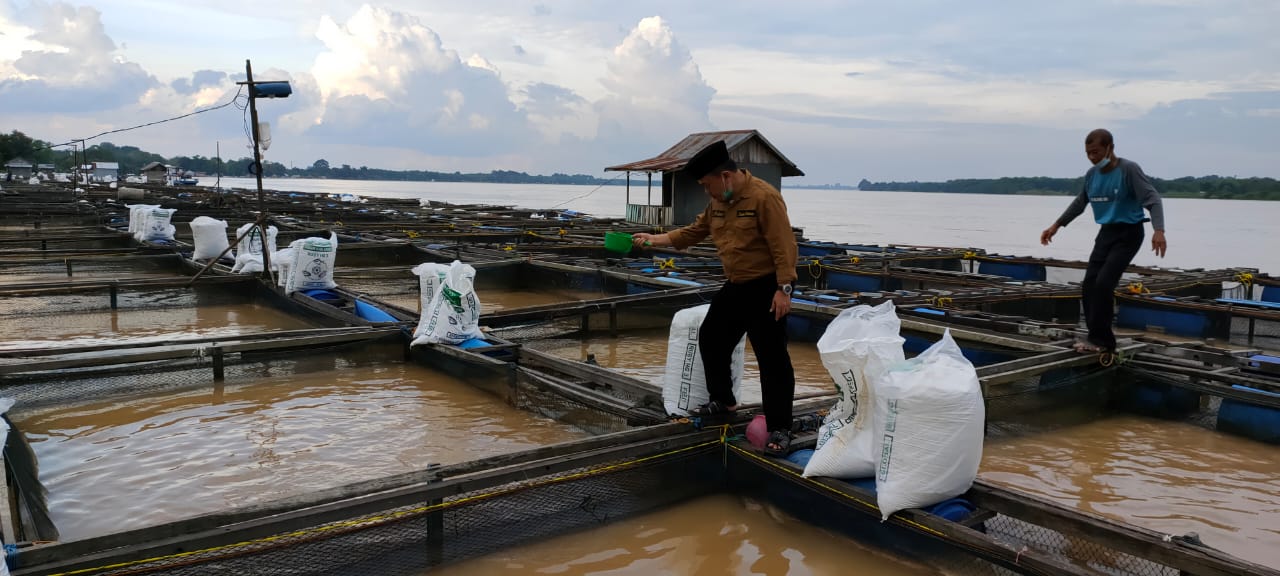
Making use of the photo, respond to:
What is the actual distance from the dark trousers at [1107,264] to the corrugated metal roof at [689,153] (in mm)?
14410

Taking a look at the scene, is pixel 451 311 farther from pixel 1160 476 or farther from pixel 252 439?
pixel 1160 476

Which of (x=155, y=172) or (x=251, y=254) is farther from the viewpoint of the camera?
(x=155, y=172)

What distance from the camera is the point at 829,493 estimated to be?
3518 mm

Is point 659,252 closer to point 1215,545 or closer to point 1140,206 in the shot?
point 1140,206

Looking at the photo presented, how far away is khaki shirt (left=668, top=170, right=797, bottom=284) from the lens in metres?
3.71

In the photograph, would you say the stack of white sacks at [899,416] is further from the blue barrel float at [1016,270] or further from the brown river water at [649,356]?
the blue barrel float at [1016,270]

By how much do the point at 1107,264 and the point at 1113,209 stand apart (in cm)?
36

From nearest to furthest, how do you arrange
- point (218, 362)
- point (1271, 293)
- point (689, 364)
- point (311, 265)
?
point (689, 364), point (218, 362), point (311, 265), point (1271, 293)

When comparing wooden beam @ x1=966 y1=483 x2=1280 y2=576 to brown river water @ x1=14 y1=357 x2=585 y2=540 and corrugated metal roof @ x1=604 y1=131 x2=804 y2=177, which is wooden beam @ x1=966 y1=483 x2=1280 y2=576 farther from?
corrugated metal roof @ x1=604 y1=131 x2=804 y2=177

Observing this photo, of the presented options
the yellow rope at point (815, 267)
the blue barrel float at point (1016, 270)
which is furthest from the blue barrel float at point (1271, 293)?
the yellow rope at point (815, 267)

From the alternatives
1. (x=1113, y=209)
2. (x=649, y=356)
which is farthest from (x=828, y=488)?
(x=649, y=356)

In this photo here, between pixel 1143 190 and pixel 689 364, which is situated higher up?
pixel 1143 190

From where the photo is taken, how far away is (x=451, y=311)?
6324 millimetres

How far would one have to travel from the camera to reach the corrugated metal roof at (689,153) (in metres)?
20.8
